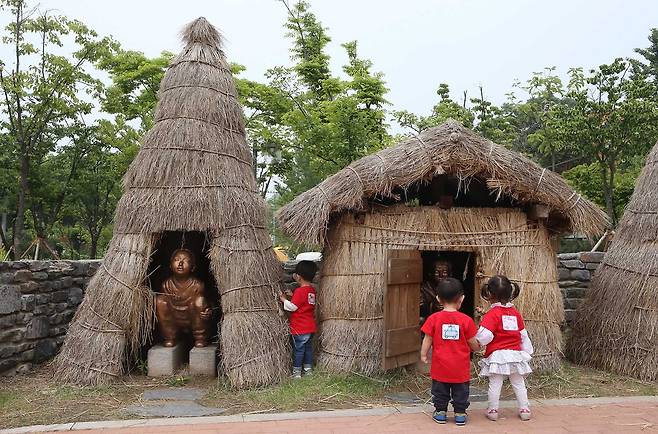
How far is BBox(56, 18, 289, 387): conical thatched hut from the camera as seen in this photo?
6.39 meters

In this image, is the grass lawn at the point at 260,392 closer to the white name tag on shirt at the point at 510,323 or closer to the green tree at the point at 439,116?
the white name tag on shirt at the point at 510,323

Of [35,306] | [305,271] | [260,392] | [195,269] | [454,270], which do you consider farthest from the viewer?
[454,270]

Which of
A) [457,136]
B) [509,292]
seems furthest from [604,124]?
[509,292]

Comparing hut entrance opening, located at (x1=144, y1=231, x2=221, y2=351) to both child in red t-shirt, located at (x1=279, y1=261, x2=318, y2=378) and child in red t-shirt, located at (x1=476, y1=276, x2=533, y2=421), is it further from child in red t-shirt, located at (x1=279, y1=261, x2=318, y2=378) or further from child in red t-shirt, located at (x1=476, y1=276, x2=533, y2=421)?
child in red t-shirt, located at (x1=476, y1=276, x2=533, y2=421)

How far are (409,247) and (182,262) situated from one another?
2810mm

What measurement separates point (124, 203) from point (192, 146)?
1.07 m

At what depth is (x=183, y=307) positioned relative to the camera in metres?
7.25

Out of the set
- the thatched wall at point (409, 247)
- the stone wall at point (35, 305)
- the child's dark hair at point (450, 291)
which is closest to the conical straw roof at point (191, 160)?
the thatched wall at point (409, 247)

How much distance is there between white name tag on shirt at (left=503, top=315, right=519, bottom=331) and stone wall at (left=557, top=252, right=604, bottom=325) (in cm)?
444

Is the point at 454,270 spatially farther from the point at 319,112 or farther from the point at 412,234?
the point at 319,112

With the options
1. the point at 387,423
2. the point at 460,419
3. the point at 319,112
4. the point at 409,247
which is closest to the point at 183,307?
the point at 409,247

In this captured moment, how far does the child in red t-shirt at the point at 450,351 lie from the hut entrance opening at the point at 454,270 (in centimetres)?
288

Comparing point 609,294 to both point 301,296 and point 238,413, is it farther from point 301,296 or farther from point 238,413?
point 238,413

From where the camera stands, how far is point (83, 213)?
1731cm
